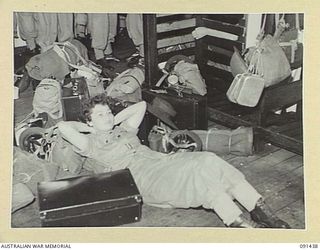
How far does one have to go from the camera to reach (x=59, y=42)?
3.83 ft

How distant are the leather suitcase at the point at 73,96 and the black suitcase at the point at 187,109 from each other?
0.12 metres

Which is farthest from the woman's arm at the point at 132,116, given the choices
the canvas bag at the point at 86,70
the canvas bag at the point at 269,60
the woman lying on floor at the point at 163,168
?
the canvas bag at the point at 269,60

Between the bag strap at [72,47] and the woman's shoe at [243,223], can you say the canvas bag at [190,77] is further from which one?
the woman's shoe at [243,223]

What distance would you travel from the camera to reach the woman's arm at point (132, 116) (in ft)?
3.19

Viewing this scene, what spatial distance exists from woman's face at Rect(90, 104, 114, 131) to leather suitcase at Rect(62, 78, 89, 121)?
0.06 metres

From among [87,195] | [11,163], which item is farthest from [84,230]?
[11,163]

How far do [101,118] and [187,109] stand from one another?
20 cm

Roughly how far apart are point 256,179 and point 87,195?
31 cm

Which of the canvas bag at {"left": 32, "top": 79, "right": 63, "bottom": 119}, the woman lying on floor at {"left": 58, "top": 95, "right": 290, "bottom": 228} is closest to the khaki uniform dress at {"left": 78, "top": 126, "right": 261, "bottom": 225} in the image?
the woman lying on floor at {"left": 58, "top": 95, "right": 290, "bottom": 228}

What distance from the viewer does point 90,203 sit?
0.85 metres

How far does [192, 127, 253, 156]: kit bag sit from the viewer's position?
1.05 m

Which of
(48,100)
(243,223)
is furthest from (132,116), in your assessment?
(243,223)

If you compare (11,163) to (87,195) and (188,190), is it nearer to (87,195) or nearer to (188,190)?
(87,195)

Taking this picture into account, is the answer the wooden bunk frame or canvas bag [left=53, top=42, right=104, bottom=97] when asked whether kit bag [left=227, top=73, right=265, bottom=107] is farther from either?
canvas bag [left=53, top=42, right=104, bottom=97]
